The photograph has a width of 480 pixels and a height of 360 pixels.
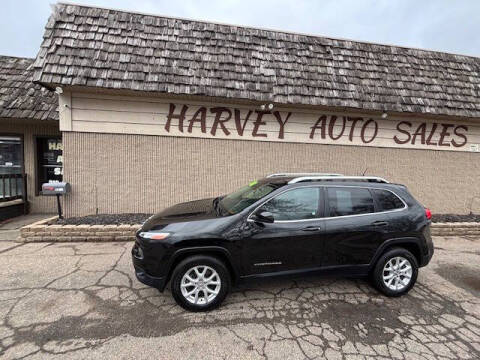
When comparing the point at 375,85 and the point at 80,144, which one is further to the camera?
the point at 375,85

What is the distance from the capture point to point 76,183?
6062mm

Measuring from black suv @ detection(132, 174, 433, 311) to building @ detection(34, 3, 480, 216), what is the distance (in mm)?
3146

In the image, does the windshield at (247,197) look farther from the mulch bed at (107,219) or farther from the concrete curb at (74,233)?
the mulch bed at (107,219)

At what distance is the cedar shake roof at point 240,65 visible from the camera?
5.62 metres

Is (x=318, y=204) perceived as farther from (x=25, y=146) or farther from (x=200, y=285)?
(x=25, y=146)

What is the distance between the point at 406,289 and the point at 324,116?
187 inches

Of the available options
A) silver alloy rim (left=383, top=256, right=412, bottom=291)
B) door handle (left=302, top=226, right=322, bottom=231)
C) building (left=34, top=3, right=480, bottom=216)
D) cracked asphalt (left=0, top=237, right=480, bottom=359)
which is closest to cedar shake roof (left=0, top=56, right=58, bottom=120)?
building (left=34, top=3, right=480, bottom=216)

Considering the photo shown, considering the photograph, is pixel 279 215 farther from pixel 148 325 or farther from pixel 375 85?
pixel 375 85

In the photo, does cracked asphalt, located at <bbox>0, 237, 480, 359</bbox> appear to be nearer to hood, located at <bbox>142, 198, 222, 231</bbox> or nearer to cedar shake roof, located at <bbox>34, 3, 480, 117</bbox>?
hood, located at <bbox>142, 198, 222, 231</bbox>

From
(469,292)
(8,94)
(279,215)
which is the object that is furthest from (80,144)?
(469,292)

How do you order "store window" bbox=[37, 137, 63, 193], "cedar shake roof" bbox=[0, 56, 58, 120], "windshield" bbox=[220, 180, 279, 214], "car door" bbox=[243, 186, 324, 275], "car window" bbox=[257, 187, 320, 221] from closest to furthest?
"car door" bbox=[243, 186, 324, 275] < "car window" bbox=[257, 187, 320, 221] < "windshield" bbox=[220, 180, 279, 214] < "cedar shake roof" bbox=[0, 56, 58, 120] < "store window" bbox=[37, 137, 63, 193]

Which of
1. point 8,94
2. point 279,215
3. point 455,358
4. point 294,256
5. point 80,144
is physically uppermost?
point 8,94

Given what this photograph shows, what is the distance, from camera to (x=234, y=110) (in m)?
6.50

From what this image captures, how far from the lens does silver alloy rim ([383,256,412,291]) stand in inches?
136
